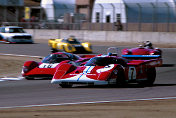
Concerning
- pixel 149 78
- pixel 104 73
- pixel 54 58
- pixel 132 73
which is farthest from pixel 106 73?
pixel 54 58

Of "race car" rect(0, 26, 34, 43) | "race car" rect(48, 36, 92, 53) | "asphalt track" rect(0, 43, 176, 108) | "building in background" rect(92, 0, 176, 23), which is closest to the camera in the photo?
"asphalt track" rect(0, 43, 176, 108)

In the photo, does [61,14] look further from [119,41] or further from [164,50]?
[164,50]

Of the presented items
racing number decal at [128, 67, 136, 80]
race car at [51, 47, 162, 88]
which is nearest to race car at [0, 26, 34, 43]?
race car at [51, 47, 162, 88]

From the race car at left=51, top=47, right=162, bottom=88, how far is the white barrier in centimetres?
1762

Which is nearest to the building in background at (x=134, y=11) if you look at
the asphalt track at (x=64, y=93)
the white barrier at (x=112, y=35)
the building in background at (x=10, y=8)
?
the white barrier at (x=112, y=35)

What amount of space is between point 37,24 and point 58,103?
31703mm

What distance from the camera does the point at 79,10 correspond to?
40781mm

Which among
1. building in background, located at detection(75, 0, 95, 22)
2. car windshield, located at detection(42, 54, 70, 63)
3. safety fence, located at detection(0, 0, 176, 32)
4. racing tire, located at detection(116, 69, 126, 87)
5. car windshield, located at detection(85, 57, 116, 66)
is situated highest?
building in background, located at detection(75, 0, 95, 22)

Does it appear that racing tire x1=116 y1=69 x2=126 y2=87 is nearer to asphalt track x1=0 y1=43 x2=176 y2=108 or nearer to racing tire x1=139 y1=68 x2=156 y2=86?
asphalt track x1=0 y1=43 x2=176 y2=108

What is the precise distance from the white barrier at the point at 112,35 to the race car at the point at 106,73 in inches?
694

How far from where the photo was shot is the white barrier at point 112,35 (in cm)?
2912

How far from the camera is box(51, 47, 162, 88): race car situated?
10375 mm

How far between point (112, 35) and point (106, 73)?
21995mm

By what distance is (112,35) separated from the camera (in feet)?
106
